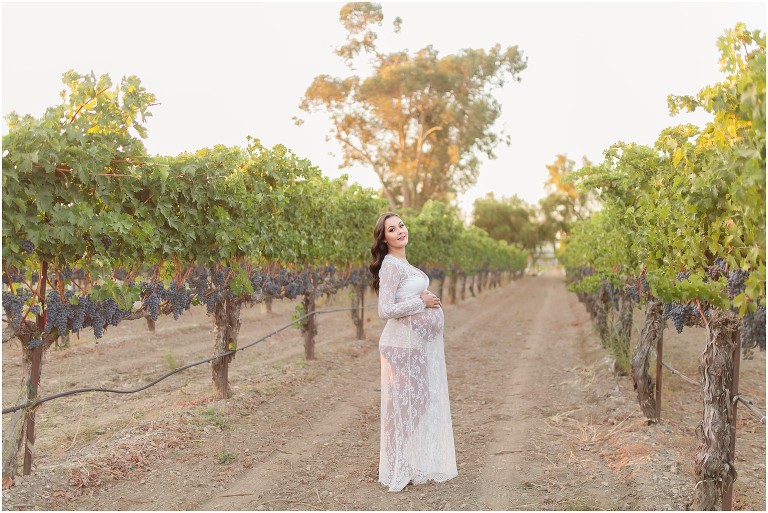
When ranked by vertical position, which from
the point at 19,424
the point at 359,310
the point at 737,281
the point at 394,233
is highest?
the point at 394,233

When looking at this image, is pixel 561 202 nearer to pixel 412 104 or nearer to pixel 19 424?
pixel 412 104

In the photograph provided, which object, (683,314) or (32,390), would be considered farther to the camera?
(683,314)

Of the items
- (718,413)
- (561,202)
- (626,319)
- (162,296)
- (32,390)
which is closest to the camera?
(718,413)

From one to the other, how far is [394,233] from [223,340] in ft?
14.2

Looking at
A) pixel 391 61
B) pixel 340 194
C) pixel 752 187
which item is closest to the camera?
pixel 752 187

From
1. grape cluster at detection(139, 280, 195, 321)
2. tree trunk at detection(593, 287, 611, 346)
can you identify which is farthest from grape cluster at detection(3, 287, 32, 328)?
tree trunk at detection(593, 287, 611, 346)

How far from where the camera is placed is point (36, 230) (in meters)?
5.14

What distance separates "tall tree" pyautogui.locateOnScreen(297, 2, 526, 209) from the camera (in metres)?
33.3

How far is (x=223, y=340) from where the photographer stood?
30.6ft

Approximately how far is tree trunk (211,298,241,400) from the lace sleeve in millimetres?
3922

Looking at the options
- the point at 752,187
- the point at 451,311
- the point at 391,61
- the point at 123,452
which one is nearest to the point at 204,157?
the point at 123,452

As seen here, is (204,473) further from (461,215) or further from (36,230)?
(461,215)

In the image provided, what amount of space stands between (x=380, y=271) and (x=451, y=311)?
65.8ft

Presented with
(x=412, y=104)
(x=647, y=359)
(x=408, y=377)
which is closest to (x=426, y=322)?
(x=408, y=377)
